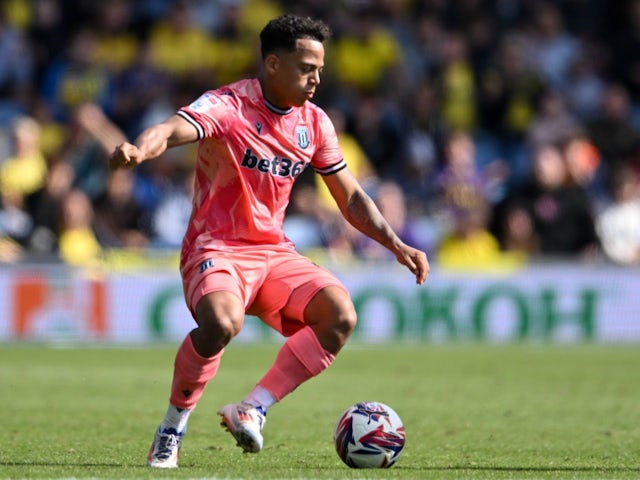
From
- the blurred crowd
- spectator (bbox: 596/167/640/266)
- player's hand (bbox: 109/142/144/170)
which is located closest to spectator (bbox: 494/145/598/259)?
the blurred crowd

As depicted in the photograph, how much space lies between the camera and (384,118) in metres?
19.2

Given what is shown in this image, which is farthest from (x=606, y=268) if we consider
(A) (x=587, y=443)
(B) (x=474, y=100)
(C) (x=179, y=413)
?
(C) (x=179, y=413)

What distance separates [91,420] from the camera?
918cm

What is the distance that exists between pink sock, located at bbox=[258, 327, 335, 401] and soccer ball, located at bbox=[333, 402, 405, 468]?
394 millimetres

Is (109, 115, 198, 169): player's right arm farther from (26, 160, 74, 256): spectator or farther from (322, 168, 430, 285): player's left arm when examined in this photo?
(26, 160, 74, 256): spectator

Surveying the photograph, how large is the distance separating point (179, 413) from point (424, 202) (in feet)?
38.7

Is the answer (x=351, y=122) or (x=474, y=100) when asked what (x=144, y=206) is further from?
(x=474, y=100)

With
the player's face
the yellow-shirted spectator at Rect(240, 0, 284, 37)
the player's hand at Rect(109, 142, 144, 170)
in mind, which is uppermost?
the yellow-shirted spectator at Rect(240, 0, 284, 37)

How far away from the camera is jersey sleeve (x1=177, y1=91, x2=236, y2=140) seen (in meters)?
6.94

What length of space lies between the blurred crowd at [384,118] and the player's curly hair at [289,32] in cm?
942

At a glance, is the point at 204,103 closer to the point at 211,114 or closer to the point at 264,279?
the point at 211,114

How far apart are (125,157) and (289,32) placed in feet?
5.06

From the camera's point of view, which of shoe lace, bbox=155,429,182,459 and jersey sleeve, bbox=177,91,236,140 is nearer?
shoe lace, bbox=155,429,182,459

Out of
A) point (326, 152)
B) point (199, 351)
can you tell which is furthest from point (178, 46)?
point (199, 351)
